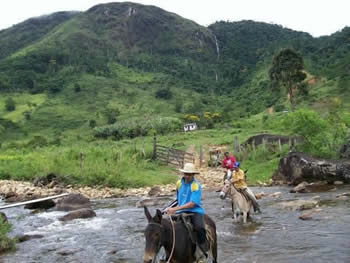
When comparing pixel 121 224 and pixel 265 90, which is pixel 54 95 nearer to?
pixel 265 90

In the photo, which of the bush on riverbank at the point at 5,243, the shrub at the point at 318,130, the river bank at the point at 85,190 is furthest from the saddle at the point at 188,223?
the shrub at the point at 318,130

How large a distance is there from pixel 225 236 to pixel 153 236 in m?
A: 6.30

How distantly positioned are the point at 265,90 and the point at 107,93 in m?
38.3

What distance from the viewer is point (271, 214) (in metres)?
15.1

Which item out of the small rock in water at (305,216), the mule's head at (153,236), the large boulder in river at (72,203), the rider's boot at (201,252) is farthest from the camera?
the large boulder in river at (72,203)

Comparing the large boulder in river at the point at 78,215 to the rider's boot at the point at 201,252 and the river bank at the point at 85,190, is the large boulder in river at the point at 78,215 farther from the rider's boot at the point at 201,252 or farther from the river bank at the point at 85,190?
the rider's boot at the point at 201,252

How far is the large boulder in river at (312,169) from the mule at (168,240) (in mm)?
16365

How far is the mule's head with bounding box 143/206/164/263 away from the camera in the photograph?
21.1ft

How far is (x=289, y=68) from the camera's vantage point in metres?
57.3

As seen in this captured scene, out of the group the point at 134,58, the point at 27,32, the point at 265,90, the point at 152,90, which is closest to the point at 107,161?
the point at 265,90

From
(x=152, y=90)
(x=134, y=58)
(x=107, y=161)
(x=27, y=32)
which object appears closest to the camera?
(x=107, y=161)

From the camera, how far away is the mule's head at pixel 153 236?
643 cm

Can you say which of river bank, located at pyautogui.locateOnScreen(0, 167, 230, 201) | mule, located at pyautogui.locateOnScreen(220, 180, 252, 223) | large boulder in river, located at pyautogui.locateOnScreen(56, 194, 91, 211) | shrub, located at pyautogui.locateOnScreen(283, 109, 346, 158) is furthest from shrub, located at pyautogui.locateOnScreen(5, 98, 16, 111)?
mule, located at pyautogui.locateOnScreen(220, 180, 252, 223)

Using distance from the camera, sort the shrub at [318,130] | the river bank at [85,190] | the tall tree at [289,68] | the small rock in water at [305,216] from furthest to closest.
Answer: the tall tree at [289,68]
the shrub at [318,130]
the river bank at [85,190]
the small rock in water at [305,216]
